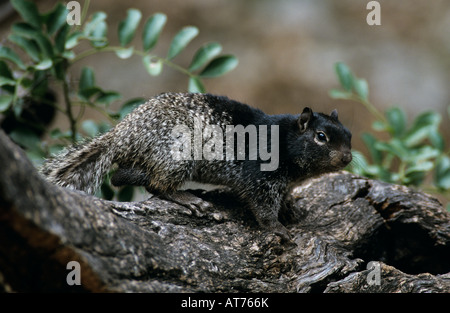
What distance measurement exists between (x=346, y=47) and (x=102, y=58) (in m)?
4.59

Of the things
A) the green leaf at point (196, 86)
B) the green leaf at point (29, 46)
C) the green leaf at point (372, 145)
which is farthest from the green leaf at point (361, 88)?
the green leaf at point (29, 46)

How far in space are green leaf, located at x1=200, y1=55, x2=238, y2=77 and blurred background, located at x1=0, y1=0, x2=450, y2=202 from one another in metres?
4.03

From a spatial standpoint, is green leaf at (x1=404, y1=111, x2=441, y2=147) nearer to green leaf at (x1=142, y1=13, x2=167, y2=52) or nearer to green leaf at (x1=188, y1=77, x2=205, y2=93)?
green leaf at (x1=188, y1=77, x2=205, y2=93)

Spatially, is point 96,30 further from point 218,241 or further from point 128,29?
point 218,241

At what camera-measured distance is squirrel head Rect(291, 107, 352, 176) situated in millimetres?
4088

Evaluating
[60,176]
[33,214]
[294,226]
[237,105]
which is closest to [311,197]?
[294,226]

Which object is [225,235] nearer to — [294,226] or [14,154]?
[294,226]

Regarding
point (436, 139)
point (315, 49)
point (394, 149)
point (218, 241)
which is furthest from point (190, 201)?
point (315, 49)

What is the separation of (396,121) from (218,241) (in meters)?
2.81

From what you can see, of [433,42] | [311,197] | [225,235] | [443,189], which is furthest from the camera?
[433,42]

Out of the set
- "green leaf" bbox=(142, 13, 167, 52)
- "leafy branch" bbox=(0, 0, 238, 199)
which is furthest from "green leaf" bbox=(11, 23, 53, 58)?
"green leaf" bbox=(142, 13, 167, 52)

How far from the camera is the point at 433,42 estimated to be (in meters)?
9.08

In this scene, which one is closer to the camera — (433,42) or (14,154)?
(14,154)

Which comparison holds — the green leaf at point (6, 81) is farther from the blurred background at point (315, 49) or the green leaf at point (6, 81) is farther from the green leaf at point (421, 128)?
the blurred background at point (315, 49)
